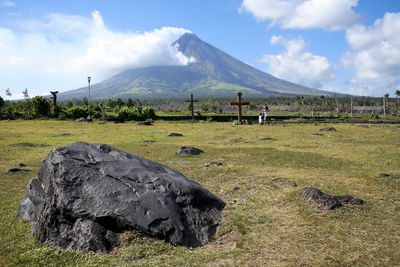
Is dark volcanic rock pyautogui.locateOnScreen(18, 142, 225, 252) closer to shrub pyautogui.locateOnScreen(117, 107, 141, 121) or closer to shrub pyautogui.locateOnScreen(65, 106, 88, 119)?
shrub pyautogui.locateOnScreen(117, 107, 141, 121)

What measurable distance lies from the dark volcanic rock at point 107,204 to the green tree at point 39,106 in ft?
226

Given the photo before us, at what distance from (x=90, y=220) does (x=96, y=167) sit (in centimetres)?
161

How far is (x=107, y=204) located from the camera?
877 centimetres

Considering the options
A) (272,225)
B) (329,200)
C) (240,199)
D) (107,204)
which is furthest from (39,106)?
(329,200)

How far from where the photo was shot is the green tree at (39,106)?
70875mm

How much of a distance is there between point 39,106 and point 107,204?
71565 mm

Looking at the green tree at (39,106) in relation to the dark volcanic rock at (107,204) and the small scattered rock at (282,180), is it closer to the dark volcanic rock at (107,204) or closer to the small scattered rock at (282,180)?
the dark volcanic rock at (107,204)

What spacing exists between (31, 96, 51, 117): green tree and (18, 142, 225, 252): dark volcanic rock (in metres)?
68.8

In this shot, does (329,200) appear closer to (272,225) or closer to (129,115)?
(272,225)

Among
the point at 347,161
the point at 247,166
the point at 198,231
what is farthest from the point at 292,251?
the point at 347,161

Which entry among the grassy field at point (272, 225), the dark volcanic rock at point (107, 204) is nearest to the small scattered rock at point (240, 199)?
the grassy field at point (272, 225)

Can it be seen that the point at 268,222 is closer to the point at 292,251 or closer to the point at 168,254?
the point at 292,251

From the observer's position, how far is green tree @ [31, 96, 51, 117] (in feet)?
233

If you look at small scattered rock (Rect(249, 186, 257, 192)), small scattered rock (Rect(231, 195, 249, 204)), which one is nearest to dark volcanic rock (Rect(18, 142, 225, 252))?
small scattered rock (Rect(231, 195, 249, 204))
